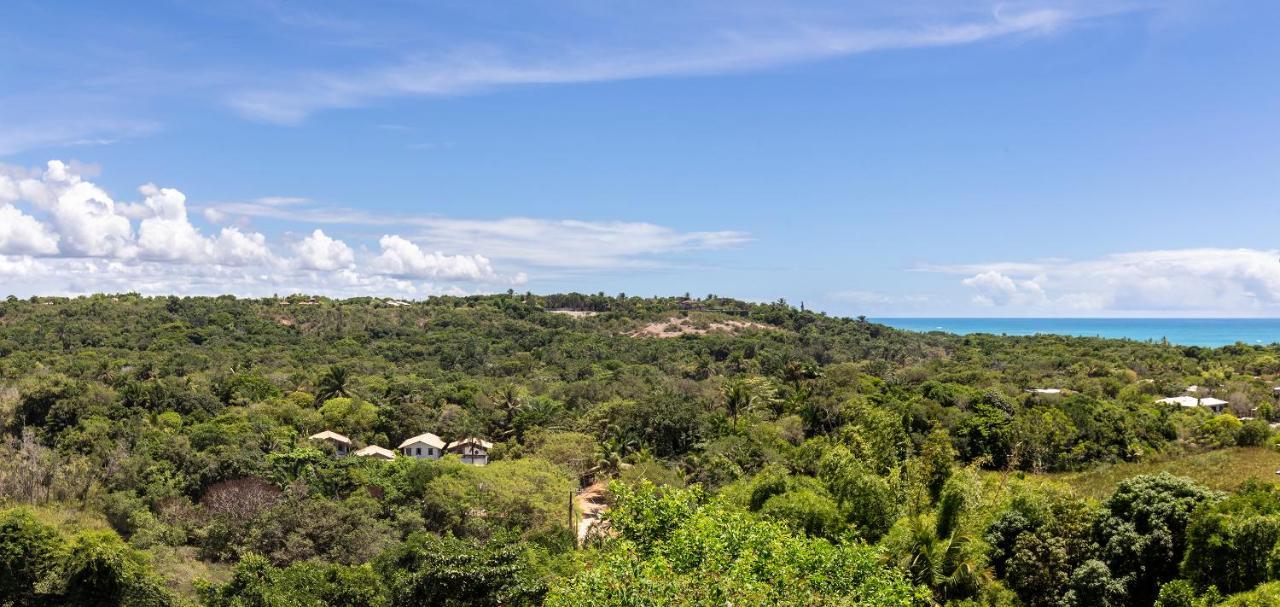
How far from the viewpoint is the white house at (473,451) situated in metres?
44.3

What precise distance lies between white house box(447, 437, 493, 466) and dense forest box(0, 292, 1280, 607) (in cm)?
A: 56

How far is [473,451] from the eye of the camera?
44344 millimetres

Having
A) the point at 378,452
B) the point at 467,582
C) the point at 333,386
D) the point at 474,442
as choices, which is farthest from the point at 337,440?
the point at 467,582

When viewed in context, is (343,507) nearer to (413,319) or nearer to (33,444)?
(33,444)

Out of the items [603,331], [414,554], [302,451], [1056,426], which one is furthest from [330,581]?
[603,331]

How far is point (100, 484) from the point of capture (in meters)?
35.2

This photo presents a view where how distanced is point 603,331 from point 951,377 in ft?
161

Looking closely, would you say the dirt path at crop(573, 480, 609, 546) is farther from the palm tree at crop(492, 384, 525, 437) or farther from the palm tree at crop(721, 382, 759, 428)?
the palm tree at crop(721, 382, 759, 428)

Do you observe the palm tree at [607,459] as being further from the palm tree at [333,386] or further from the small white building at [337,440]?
the palm tree at [333,386]

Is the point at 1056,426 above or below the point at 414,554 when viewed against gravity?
above

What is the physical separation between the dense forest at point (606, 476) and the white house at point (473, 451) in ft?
1.83

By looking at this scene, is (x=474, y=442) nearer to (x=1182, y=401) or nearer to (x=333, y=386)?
(x=333, y=386)

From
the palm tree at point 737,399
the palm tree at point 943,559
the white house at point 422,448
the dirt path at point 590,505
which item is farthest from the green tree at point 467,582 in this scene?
the palm tree at point 737,399

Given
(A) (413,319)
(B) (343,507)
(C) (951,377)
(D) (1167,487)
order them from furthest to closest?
(A) (413,319) → (C) (951,377) → (B) (343,507) → (D) (1167,487)
